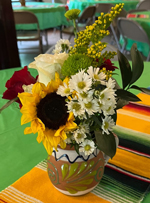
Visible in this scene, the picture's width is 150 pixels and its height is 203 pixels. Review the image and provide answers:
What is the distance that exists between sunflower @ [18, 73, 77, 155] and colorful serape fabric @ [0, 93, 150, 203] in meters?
0.19

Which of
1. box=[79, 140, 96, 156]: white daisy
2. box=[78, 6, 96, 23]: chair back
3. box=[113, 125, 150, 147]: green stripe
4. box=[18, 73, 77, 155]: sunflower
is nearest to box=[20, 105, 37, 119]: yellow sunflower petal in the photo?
box=[18, 73, 77, 155]: sunflower

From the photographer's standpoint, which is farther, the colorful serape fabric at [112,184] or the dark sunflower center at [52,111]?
the colorful serape fabric at [112,184]

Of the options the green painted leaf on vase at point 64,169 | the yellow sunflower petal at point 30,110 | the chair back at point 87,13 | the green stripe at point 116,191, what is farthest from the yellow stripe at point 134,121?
the chair back at point 87,13

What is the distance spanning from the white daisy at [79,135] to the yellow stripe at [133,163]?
239 mm

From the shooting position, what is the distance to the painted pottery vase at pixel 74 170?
0.42m

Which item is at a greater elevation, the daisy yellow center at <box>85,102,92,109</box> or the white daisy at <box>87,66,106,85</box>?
the white daisy at <box>87,66,106,85</box>

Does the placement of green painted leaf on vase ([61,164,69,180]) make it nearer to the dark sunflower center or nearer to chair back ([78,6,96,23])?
the dark sunflower center

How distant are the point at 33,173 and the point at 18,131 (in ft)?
0.74

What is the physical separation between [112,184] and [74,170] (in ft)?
0.41

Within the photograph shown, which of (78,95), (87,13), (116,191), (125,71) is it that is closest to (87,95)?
(78,95)

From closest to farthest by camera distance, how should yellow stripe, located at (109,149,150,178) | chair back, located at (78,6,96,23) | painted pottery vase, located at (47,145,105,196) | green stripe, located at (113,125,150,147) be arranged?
painted pottery vase, located at (47,145,105,196)
yellow stripe, located at (109,149,150,178)
green stripe, located at (113,125,150,147)
chair back, located at (78,6,96,23)

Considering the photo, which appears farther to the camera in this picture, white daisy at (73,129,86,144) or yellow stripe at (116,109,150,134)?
yellow stripe at (116,109,150,134)

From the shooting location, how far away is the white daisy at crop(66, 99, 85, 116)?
313 mm

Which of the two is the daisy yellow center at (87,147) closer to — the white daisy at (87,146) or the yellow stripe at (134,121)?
the white daisy at (87,146)
